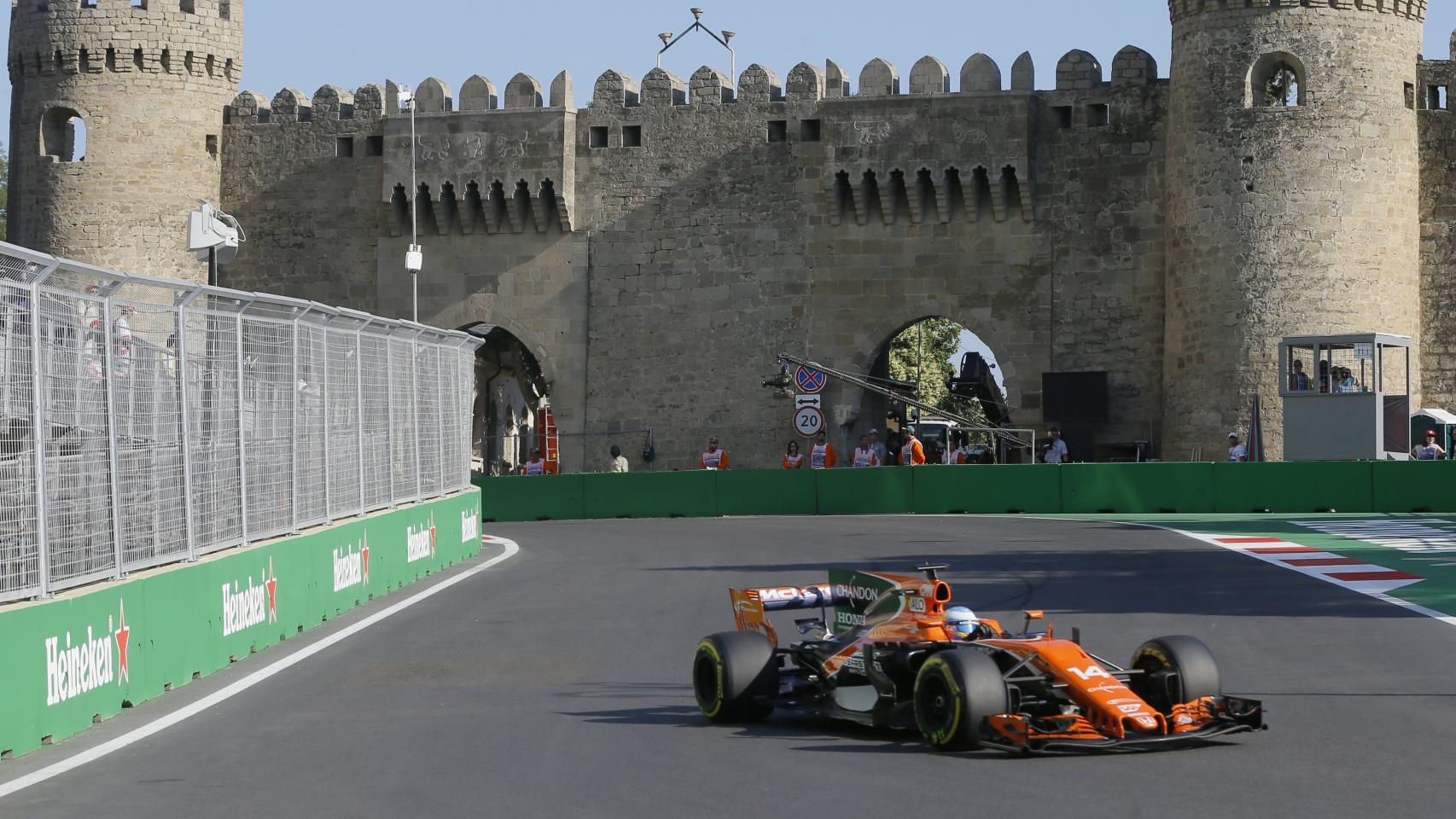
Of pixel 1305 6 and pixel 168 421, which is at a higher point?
pixel 1305 6

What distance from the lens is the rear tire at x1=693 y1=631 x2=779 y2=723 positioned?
9.94 metres

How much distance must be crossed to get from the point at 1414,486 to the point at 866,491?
28.9ft

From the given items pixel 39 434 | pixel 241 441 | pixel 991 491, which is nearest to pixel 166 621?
pixel 39 434

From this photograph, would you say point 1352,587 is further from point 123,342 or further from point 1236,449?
point 1236,449

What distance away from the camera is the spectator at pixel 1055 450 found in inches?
1455

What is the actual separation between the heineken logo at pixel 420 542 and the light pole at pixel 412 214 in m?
20.9

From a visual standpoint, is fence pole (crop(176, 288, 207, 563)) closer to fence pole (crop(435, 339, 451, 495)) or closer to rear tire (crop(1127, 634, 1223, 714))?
rear tire (crop(1127, 634, 1223, 714))

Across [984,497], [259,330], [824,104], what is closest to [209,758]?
[259,330]

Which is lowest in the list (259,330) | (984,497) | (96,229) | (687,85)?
(984,497)

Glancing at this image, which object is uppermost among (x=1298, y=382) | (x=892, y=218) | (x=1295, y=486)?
(x=892, y=218)

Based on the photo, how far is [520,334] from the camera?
142 ft

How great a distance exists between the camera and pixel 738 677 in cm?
995

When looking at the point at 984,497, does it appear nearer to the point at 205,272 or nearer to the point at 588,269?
the point at 588,269

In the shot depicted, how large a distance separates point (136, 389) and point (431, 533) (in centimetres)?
965
